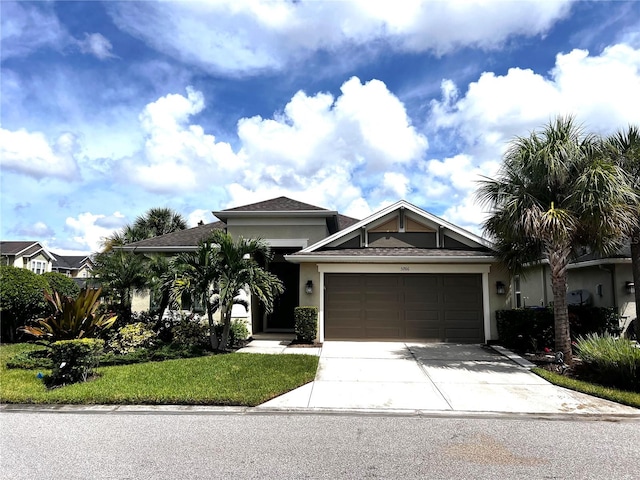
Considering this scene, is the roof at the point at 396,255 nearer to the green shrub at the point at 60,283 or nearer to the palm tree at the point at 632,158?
the palm tree at the point at 632,158

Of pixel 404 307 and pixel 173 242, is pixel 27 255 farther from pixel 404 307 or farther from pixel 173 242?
pixel 404 307

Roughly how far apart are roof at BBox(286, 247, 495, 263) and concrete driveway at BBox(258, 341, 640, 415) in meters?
3.01

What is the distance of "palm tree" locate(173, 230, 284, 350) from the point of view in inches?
444

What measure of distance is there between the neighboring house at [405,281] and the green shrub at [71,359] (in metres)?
6.47

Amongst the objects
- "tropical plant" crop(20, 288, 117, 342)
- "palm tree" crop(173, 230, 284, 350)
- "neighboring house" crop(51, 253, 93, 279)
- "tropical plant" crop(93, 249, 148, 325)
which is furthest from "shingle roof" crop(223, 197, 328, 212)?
"neighboring house" crop(51, 253, 93, 279)

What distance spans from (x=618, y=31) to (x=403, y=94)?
5.87 meters

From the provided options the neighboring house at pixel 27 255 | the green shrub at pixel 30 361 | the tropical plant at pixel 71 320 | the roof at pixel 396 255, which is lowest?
the green shrub at pixel 30 361

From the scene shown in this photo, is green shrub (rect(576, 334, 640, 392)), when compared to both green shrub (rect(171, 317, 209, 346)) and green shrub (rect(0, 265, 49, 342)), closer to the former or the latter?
green shrub (rect(171, 317, 209, 346))

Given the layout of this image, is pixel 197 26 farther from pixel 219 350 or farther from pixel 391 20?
pixel 219 350

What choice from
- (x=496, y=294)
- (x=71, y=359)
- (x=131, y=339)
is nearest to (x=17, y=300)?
(x=131, y=339)

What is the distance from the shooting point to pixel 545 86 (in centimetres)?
1161

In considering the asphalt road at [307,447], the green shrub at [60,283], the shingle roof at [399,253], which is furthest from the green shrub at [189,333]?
the green shrub at [60,283]

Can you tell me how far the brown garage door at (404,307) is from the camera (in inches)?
525

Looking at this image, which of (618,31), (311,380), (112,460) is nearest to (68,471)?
(112,460)
